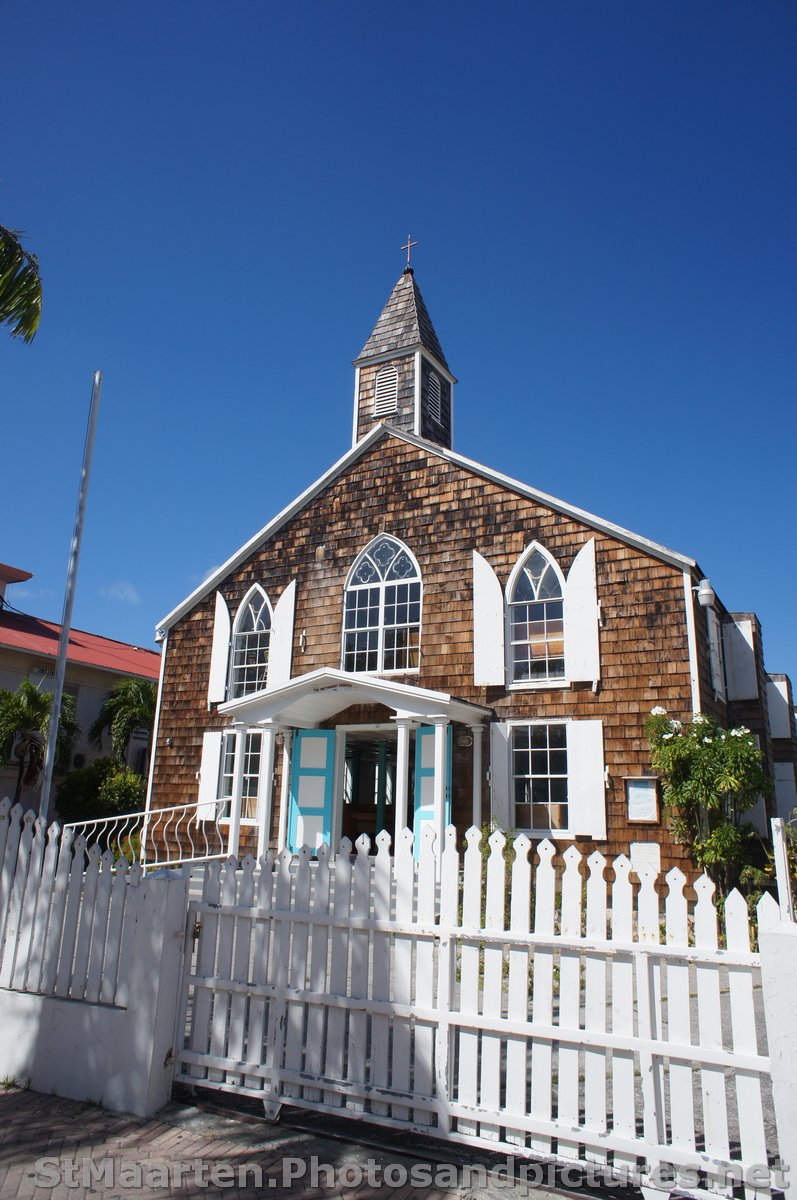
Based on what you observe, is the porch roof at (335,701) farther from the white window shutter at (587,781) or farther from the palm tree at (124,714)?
the palm tree at (124,714)

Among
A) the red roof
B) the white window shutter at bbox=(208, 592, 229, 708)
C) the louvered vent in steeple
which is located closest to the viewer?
the white window shutter at bbox=(208, 592, 229, 708)

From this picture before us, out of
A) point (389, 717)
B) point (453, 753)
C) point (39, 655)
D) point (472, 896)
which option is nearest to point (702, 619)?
point (453, 753)

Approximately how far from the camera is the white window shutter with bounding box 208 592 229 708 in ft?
52.0

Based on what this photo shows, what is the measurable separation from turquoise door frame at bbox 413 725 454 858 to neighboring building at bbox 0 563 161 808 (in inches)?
511

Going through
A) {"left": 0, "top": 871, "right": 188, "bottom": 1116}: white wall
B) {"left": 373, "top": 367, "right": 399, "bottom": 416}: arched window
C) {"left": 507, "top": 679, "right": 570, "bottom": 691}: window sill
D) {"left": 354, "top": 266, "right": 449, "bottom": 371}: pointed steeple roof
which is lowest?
{"left": 0, "top": 871, "right": 188, "bottom": 1116}: white wall

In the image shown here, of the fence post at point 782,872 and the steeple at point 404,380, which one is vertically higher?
the steeple at point 404,380

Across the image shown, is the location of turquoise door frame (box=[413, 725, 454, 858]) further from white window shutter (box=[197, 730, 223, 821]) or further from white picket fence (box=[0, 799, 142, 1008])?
white picket fence (box=[0, 799, 142, 1008])

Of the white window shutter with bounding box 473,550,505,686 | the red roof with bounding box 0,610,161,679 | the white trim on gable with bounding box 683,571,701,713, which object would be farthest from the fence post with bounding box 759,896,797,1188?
the red roof with bounding box 0,610,161,679

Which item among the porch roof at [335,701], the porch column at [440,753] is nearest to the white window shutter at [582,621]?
the porch roof at [335,701]

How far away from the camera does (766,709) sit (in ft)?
54.9

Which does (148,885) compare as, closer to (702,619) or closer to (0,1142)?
(0,1142)

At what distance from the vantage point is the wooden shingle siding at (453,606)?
39.2 ft

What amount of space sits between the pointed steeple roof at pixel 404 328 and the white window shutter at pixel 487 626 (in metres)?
7.26

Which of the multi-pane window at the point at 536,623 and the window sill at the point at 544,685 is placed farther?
the multi-pane window at the point at 536,623
